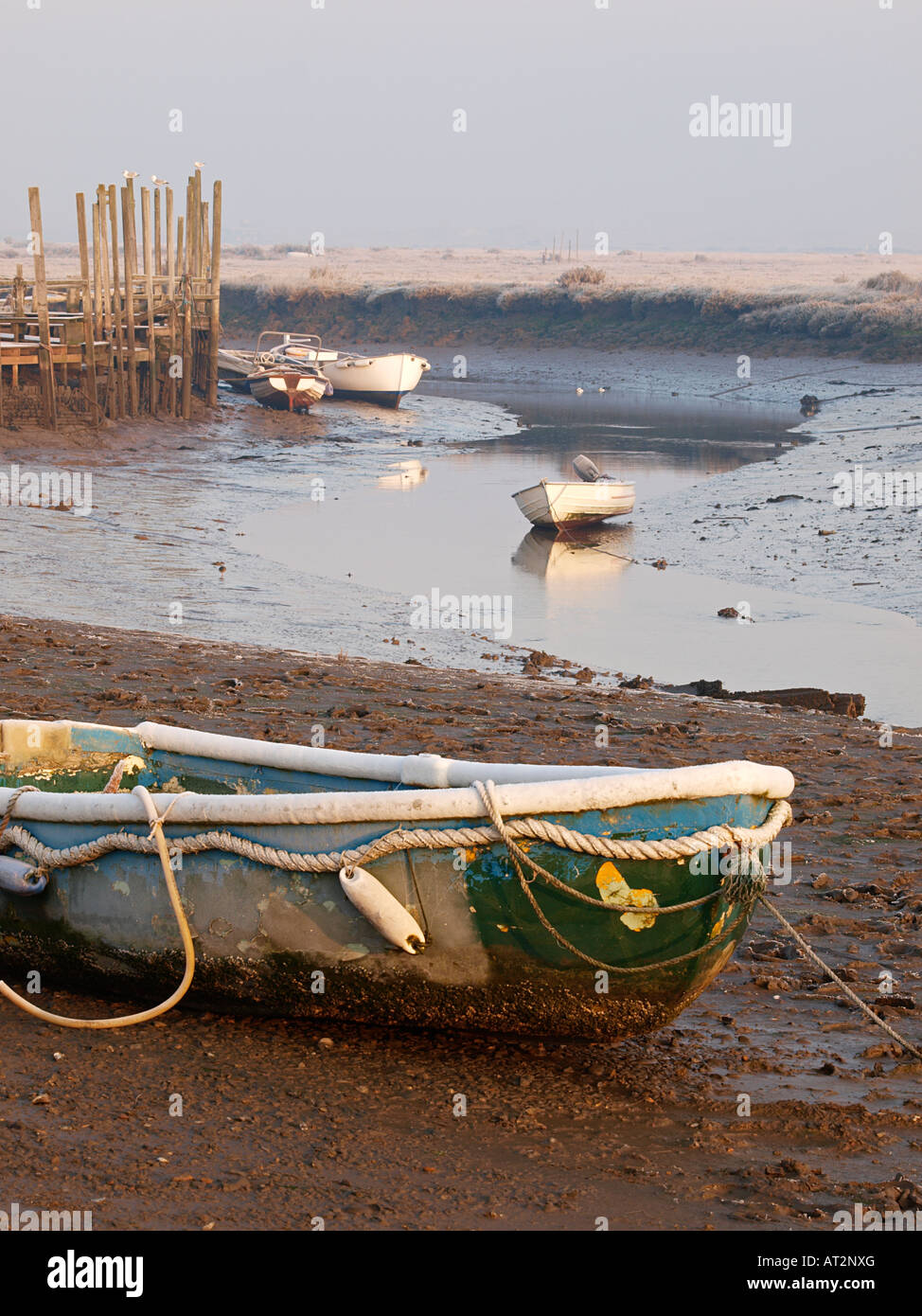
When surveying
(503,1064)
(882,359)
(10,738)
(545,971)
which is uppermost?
(882,359)

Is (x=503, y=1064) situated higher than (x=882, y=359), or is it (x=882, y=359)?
(x=882, y=359)

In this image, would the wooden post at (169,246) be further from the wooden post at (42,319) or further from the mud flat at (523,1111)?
the mud flat at (523,1111)

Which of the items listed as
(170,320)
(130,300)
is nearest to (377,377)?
(170,320)

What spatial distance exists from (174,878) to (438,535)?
15.5 metres

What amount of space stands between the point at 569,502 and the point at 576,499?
132mm

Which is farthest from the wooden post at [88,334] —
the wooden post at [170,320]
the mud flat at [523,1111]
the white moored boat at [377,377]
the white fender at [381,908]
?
the white fender at [381,908]

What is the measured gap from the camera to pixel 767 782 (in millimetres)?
5004

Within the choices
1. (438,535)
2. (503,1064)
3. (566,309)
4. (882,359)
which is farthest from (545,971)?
(566,309)

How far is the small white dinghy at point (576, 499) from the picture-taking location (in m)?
20.7

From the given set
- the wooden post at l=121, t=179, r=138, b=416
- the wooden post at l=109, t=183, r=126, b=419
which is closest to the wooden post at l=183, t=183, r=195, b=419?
the wooden post at l=121, t=179, r=138, b=416

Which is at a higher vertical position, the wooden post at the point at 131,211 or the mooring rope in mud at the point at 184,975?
the wooden post at the point at 131,211

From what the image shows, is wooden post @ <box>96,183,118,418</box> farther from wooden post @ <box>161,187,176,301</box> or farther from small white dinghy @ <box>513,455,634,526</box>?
small white dinghy @ <box>513,455,634,526</box>

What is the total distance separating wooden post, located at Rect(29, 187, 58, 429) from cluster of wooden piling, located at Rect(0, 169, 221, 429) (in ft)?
0.07

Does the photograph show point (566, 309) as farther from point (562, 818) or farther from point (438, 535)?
point (562, 818)
